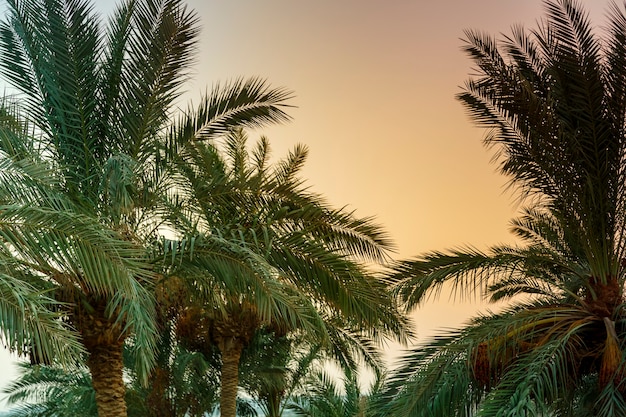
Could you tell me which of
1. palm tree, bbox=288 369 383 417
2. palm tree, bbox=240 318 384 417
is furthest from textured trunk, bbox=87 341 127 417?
palm tree, bbox=288 369 383 417

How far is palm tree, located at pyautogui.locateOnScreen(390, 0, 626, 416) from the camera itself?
893 centimetres

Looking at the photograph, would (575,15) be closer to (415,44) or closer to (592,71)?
(592,71)

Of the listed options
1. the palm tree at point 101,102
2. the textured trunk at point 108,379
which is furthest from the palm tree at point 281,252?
the textured trunk at point 108,379

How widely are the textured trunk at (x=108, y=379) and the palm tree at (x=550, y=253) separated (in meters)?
3.32

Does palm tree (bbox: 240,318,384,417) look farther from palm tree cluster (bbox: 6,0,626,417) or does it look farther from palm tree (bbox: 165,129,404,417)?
palm tree cluster (bbox: 6,0,626,417)

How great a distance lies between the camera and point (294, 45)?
71.9 feet

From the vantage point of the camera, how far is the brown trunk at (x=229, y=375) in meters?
14.7

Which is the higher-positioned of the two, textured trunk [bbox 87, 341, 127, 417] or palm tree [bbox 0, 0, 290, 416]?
palm tree [bbox 0, 0, 290, 416]

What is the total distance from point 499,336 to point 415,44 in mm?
14045

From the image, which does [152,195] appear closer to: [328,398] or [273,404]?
[328,398]

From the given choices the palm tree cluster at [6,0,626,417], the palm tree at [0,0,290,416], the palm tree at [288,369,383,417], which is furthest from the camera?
the palm tree at [288,369,383,417]

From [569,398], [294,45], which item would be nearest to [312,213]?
[569,398]

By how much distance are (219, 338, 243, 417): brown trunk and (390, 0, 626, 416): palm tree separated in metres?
5.59

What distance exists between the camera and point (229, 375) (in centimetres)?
1496
